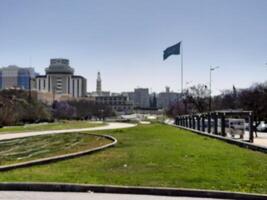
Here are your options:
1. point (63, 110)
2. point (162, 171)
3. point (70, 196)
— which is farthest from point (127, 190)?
point (63, 110)

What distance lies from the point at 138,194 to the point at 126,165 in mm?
3913

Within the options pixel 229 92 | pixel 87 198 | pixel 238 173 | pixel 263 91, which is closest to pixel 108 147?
pixel 238 173

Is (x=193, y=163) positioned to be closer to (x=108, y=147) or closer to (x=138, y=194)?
(x=138, y=194)

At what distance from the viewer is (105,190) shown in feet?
39.5

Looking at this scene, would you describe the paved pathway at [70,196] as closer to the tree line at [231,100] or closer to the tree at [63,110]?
the tree line at [231,100]

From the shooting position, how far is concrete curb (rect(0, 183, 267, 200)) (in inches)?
439

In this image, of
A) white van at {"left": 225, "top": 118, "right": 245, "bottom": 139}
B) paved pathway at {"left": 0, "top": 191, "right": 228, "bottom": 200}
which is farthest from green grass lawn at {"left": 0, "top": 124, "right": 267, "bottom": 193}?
white van at {"left": 225, "top": 118, "right": 245, "bottom": 139}

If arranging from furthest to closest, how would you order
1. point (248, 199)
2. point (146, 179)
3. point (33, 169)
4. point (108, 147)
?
point (108, 147) → point (33, 169) → point (146, 179) → point (248, 199)

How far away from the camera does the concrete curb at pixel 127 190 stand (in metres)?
11.2

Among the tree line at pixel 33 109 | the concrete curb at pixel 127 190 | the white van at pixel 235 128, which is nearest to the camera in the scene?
the concrete curb at pixel 127 190

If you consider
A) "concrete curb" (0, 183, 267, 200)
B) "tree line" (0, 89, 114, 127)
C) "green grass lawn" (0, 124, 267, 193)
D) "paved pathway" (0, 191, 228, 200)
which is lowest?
"paved pathway" (0, 191, 228, 200)

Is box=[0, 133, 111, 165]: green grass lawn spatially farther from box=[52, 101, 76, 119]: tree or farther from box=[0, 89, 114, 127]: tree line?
box=[52, 101, 76, 119]: tree

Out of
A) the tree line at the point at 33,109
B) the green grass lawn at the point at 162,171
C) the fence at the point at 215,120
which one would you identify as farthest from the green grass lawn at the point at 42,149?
the tree line at the point at 33,109

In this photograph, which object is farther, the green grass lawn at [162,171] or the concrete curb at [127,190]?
the green grass lawn at [162,171]
